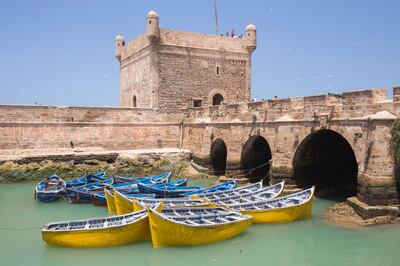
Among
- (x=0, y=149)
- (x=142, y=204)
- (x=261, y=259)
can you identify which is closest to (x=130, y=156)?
(x=0, y=149)

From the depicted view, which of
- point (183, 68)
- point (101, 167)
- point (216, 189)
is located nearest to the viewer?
point (216, 189)

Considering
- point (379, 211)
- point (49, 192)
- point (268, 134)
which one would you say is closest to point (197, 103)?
point (268, 134)

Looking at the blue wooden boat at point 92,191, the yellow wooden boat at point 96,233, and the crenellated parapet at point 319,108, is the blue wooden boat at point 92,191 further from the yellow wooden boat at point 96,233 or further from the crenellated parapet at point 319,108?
the crenellated parapet at point 319,108

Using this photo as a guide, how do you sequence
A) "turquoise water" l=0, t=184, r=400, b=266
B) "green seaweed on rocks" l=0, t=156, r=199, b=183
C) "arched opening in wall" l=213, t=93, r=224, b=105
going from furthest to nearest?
"arched opening in wall" l=213, t=93, r=224, b=105 < "green seaweed on rocks" l=0, t=156, r=199, b=183 < "turquoise water" l=0, t=184, r=400, b=266

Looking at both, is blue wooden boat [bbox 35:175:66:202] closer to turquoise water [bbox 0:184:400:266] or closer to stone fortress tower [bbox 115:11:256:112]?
turquoise water [bbox 0:184:400:266]

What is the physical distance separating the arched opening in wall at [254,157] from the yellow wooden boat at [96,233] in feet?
29.9

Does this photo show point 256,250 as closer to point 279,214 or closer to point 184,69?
point 279,214

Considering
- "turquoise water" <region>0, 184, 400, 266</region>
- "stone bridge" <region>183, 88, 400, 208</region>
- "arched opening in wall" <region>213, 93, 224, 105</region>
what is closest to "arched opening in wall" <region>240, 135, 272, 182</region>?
"stone bridge" <region>183, 88, 400, 208</region>

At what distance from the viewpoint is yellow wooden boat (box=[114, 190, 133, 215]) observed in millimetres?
12484

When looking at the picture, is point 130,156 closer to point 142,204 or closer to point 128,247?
point 142,204

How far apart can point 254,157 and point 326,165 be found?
3702mm

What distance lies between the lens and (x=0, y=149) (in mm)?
20703

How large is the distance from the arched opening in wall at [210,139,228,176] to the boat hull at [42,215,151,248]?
1163cm

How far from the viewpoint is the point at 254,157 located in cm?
1972
